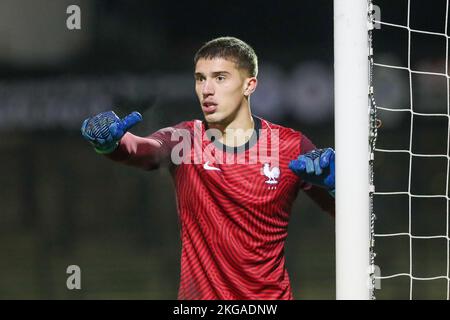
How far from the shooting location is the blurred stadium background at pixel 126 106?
102 inches

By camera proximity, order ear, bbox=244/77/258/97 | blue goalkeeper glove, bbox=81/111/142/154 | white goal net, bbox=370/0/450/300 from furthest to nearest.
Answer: white goal net, bbox=370/0/450/300, ear, bbox=244/77/258/97, blue goalkeeper glove, bbox=81/111/142/154

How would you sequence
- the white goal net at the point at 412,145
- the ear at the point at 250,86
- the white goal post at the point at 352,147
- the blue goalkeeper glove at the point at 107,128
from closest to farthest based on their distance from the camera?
the white goal post at the point at 352,147 < the blue goalkeeper glove at the point at 107,128 < the ear at the point at 250,86 < the white goal net at the point at 412,145

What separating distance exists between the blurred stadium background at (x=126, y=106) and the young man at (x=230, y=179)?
0.65 feet

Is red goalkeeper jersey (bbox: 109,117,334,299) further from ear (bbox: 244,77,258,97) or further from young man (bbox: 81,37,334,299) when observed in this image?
ear (bbox: 244,77,258,97)

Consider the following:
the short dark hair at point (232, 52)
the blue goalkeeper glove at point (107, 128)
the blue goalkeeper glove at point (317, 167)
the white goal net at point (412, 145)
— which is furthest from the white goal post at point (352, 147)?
the white goal net at point (412, 145)

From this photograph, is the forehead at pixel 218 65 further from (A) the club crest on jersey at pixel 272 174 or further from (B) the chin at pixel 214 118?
(A) the club crest on jersey at pixel 272 174

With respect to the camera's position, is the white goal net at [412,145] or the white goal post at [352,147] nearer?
the white goal post at [352,147]

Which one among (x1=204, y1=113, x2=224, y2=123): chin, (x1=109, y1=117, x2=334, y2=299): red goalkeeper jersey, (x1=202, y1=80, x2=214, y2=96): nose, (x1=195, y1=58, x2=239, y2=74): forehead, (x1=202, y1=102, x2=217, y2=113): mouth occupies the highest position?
(x1=195, y1=58, x2=239, y2=74): forehead

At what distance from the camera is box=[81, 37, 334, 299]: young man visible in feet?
7.45

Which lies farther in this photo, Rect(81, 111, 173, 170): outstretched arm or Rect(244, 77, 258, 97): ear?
Rect(244, 77, 258, 97): ear

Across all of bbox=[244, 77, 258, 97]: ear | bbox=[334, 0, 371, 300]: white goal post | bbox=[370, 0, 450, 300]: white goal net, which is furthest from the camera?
bbox=[370, 0, 450, 300]: white goal net

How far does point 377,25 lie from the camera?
1937 millimetres

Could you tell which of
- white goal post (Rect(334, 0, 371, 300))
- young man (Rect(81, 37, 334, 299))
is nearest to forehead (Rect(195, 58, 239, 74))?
young man (Rect(81, 37, 334, 299))

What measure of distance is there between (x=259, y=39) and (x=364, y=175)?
900 millimetres
